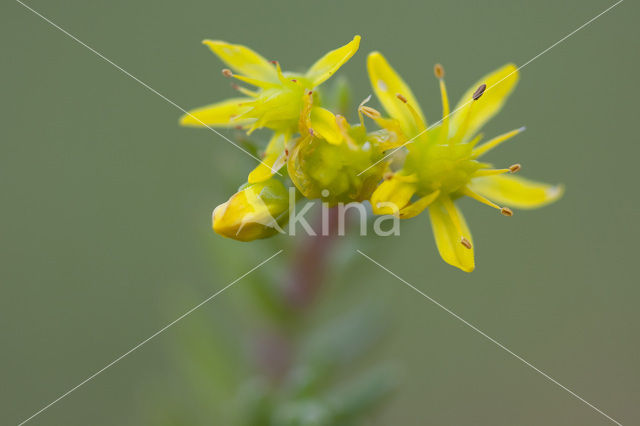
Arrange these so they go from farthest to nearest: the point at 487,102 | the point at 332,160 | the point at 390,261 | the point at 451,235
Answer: the point at 390,261 → the point at 487,102 → the point at 451,235 → the point at 332,160

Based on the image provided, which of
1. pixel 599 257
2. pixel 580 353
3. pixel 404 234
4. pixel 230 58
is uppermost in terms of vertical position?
pixel 230 58

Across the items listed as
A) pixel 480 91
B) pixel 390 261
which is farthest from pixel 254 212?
pixel 390 261

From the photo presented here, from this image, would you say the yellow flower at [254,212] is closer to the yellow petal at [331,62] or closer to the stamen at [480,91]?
the yellow petal at [331,62]

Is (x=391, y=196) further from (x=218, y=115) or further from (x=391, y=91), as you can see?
(x=218, y=115)

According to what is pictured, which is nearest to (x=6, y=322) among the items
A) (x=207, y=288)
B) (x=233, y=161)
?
(x=207, y=288)

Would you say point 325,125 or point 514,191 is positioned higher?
point 325,125

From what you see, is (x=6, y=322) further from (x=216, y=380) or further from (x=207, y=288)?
(x=216, y=380)
